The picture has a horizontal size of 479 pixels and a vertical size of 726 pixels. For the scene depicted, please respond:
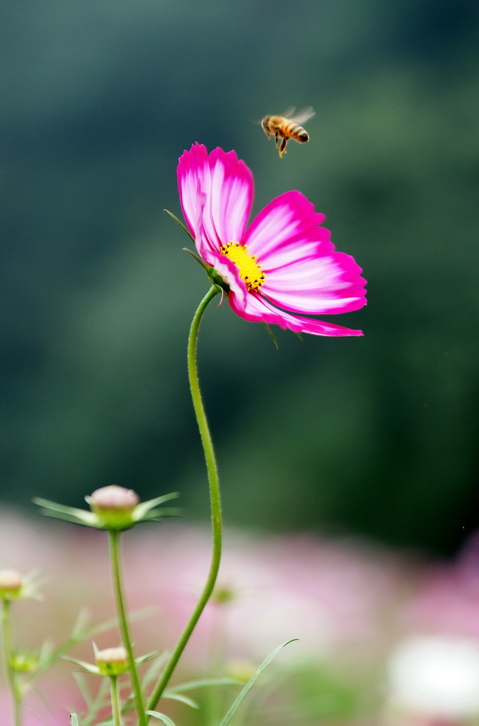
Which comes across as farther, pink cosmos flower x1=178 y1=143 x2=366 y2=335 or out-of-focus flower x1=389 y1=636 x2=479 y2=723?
out-of-focus flower x1=389 y1=636 x2=479 y2=723

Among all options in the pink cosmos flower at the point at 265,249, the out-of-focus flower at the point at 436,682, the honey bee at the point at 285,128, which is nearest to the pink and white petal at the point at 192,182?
the pink cosmos flower at the point at 265,249

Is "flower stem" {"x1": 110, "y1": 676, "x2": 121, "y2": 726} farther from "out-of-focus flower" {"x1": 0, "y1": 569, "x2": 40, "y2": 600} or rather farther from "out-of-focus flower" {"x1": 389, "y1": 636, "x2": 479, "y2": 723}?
"out-of-focus flower" {"x1": 389, "y1": 636, "x2": 479, "y2": 723}

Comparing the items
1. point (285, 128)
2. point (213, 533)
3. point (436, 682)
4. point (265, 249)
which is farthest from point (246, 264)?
point (436, 682)

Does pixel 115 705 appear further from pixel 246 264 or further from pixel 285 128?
pixel 285 128

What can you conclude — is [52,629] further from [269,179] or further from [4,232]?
[4,232]

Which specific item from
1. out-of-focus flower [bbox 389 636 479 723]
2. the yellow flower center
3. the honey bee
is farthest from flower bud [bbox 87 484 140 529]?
out-of-focus flower [bbox 389 636 479 723]

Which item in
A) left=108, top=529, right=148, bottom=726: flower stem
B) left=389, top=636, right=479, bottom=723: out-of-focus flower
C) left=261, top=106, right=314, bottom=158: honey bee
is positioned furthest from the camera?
left=389, top=636, right=479, bottom=723: out-of-focus flower
